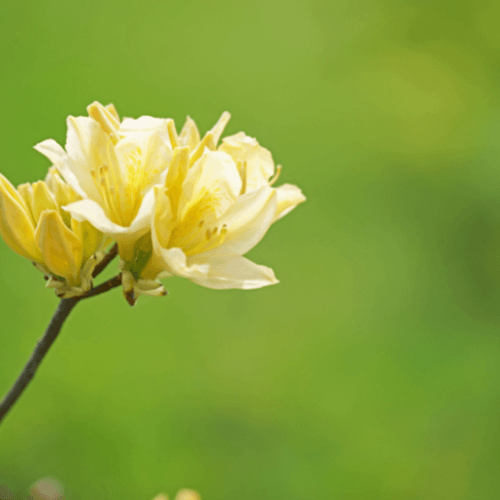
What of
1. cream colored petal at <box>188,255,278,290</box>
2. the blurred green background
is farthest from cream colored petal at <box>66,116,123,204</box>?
the blurred green background

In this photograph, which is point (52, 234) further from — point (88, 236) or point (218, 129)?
point (218, 129)

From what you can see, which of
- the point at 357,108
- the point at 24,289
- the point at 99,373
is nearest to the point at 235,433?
the point at 99,373

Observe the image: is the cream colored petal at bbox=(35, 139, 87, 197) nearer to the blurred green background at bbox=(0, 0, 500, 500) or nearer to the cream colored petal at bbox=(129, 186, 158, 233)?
the cream colored petal at bbox=(129, 186, 158, 233)

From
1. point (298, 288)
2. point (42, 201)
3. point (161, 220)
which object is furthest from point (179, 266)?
point (298, 288)

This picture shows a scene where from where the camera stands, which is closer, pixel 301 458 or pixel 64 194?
pixel 64 194

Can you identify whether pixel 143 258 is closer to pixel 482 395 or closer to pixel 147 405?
pixel 147 405
